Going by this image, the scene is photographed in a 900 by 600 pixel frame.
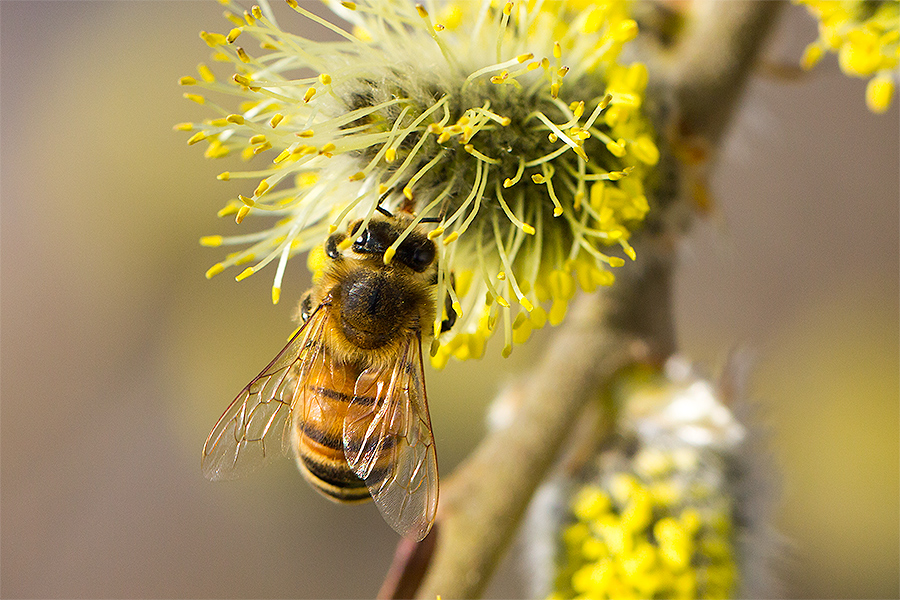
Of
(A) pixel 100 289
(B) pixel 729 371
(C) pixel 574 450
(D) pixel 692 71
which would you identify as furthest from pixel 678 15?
(A) pixel 100 289

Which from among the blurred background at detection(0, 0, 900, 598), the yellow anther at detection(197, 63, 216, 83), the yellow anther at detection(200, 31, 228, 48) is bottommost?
the blurred background at detection(0, 0, 900, 598)

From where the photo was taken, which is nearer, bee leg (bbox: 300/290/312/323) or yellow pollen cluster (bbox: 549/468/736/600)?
bee leg (bbox: 300/290/312/323)

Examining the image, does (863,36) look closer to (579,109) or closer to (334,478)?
(579,109)

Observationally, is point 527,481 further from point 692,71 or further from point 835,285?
point 835,285

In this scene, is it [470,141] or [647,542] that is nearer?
[470,141]

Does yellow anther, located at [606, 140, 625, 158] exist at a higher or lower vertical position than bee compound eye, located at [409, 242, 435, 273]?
higher

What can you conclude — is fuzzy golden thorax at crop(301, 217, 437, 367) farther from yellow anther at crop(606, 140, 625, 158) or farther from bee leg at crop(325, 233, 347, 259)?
yellow anther at crop(606, 140, 625, 158)

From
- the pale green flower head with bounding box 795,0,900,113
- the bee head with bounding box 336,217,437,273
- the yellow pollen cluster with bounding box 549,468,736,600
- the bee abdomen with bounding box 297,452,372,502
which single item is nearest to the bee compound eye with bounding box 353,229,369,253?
the bee head with bounding box 336,217,437,273

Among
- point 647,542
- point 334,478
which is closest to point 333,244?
point 334,478
